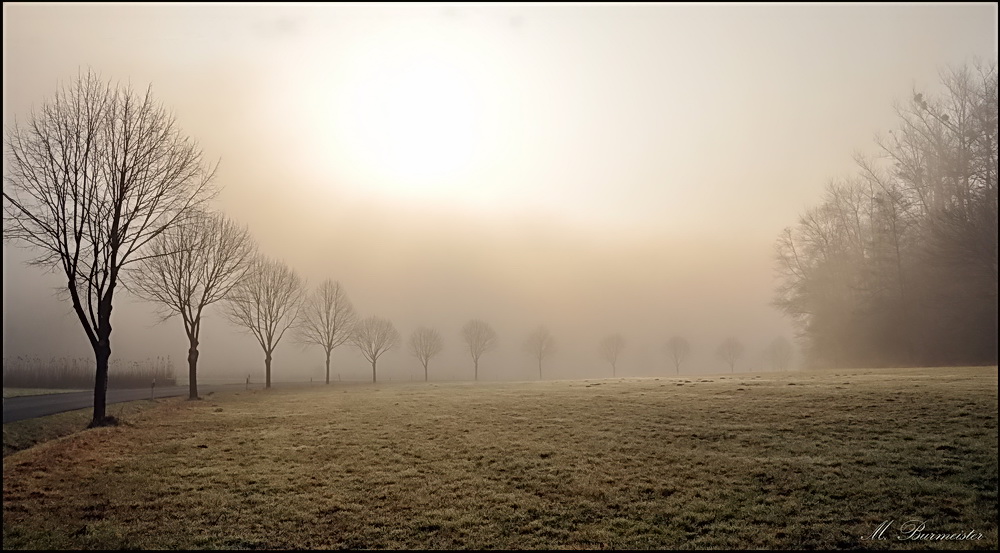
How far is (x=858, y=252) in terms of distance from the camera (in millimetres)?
63938

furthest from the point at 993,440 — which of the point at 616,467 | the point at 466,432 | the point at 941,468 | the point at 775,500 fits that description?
the point at 466,432

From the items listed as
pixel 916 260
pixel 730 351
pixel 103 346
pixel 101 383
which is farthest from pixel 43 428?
pixel 730 351

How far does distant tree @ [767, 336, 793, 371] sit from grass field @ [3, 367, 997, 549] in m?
144

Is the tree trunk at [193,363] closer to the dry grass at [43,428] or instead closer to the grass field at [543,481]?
the dry grass at [43,428]

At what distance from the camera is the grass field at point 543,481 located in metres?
11.4

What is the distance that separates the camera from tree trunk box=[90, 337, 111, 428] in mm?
22219

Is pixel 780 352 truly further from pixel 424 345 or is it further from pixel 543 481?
pixel 543 481

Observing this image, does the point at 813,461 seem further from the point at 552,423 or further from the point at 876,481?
the point at 552,423

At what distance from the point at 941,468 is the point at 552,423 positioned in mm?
13457

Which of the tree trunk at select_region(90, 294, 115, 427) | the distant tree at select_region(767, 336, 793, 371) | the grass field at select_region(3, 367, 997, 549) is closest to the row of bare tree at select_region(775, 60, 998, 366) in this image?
the grass field at select_region(3, 367, 997, 549)

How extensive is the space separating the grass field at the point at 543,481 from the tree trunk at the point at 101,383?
1.31 m

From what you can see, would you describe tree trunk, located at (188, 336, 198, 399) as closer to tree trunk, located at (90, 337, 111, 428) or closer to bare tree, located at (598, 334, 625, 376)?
tree trunk, located at (90, 337, 111, 428)

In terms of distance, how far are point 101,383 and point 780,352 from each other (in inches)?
6596

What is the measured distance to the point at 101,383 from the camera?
2262 cm
